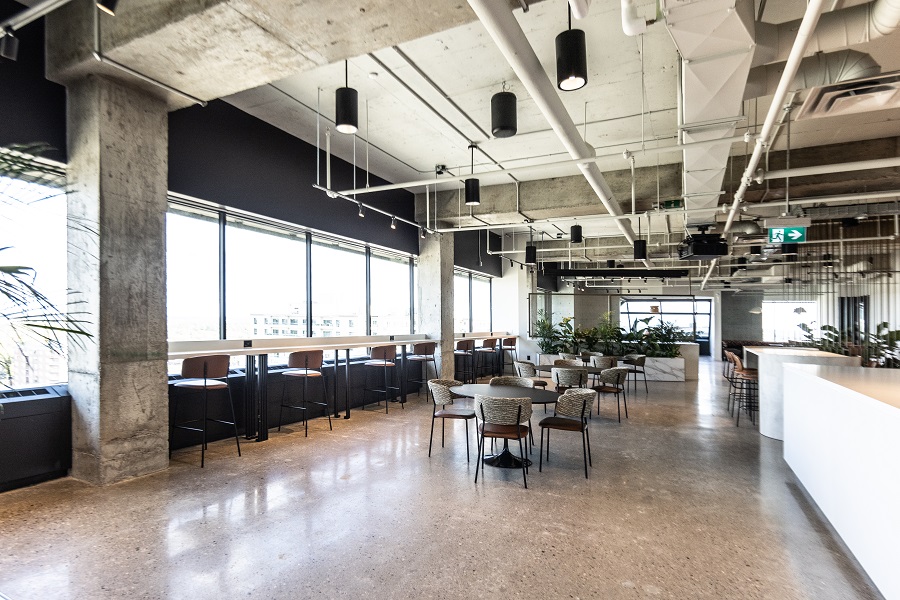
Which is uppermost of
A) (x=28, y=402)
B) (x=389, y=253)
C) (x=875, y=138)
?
(x=875, y=138)

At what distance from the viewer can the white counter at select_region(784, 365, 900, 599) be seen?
91.2 inches

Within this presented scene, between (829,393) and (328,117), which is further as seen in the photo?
(328,117)

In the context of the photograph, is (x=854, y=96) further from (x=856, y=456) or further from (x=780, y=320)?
(x=780, y=320)

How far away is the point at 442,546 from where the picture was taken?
2906 millimetres

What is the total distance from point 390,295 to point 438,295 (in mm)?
924

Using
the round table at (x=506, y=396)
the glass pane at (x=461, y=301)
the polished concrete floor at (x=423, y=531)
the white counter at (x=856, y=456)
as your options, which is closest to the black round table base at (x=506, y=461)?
the round table at (x=506, y=396)

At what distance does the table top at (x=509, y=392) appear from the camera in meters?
4.62

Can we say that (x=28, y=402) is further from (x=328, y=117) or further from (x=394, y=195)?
(x=394, y=195)

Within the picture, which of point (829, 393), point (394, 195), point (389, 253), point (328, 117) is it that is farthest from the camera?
point (389, 253)

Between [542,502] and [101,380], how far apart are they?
12.2ft

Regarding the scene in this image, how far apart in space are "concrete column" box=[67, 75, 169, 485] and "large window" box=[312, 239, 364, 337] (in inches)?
117

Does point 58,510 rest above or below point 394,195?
below

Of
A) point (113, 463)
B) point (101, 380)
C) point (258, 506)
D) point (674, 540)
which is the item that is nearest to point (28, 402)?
point (101, 380)

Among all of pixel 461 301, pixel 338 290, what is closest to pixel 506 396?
pixel 338 290
